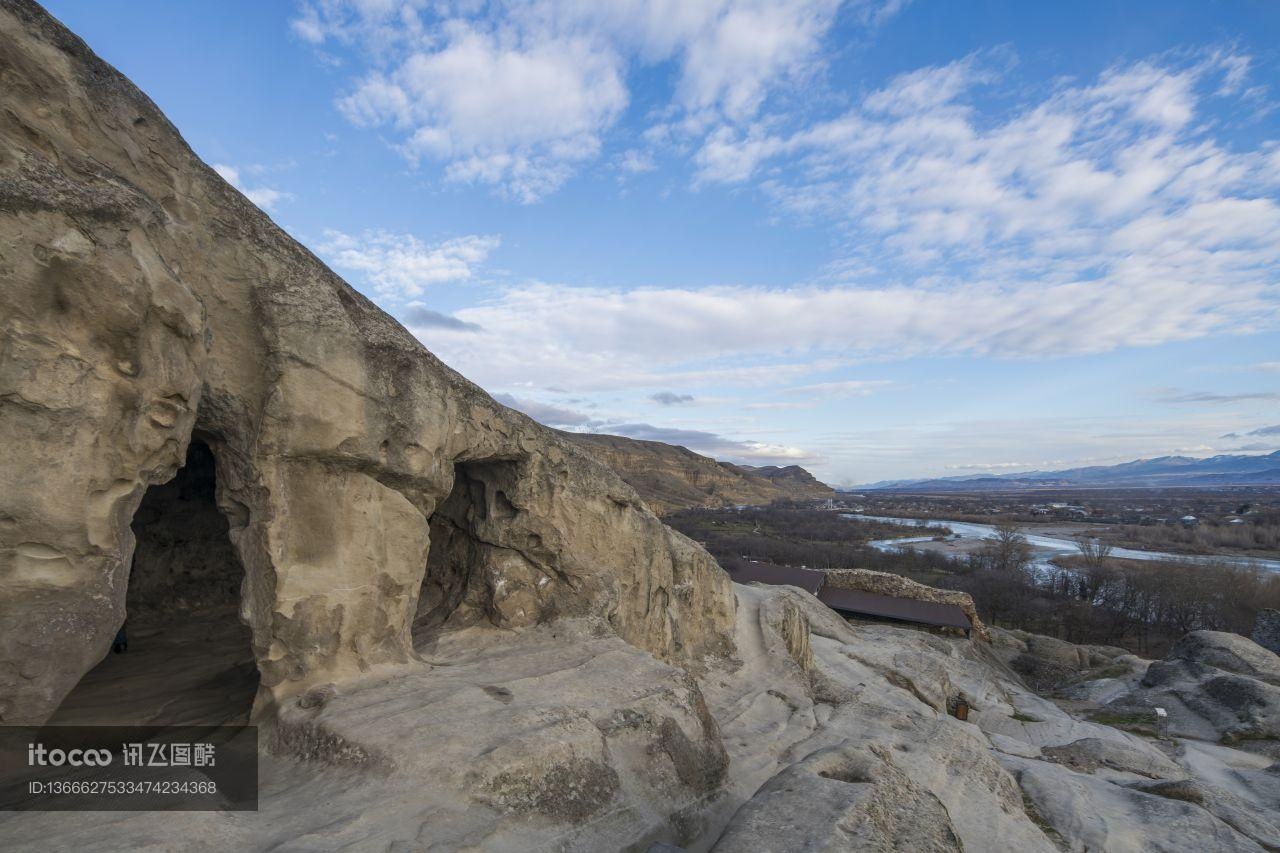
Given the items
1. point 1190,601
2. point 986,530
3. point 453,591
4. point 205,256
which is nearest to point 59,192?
point 205,256

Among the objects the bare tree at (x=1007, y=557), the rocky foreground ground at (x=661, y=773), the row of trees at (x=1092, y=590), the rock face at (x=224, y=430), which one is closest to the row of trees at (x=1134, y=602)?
the row of trees at (x=1092, y=590)

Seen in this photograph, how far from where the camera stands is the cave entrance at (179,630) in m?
7.51

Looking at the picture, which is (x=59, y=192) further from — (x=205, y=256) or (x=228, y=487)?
(x=228, y=487)

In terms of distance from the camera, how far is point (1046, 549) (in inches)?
2904

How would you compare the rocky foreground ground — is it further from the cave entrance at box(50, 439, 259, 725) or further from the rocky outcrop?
the rocky outcrop

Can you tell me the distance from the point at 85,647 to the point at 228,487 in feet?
7.11

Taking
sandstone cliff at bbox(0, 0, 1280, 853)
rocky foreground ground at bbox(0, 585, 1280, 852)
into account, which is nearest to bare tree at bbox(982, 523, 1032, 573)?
rocky foreground ground at bbox(0, 585, 1280, 852)

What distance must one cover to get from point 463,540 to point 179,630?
15.9 feet

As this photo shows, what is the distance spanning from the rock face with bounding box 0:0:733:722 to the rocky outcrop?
21.6m

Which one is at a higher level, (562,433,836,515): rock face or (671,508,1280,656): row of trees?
(562,433,836,515): rock face

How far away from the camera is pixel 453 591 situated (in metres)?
10.7

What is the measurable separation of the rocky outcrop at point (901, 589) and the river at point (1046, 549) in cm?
3098

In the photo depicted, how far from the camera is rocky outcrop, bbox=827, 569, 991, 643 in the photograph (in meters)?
27.1

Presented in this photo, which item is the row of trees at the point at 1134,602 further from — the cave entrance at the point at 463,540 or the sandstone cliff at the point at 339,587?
the cave entrance at the point at 463,540
